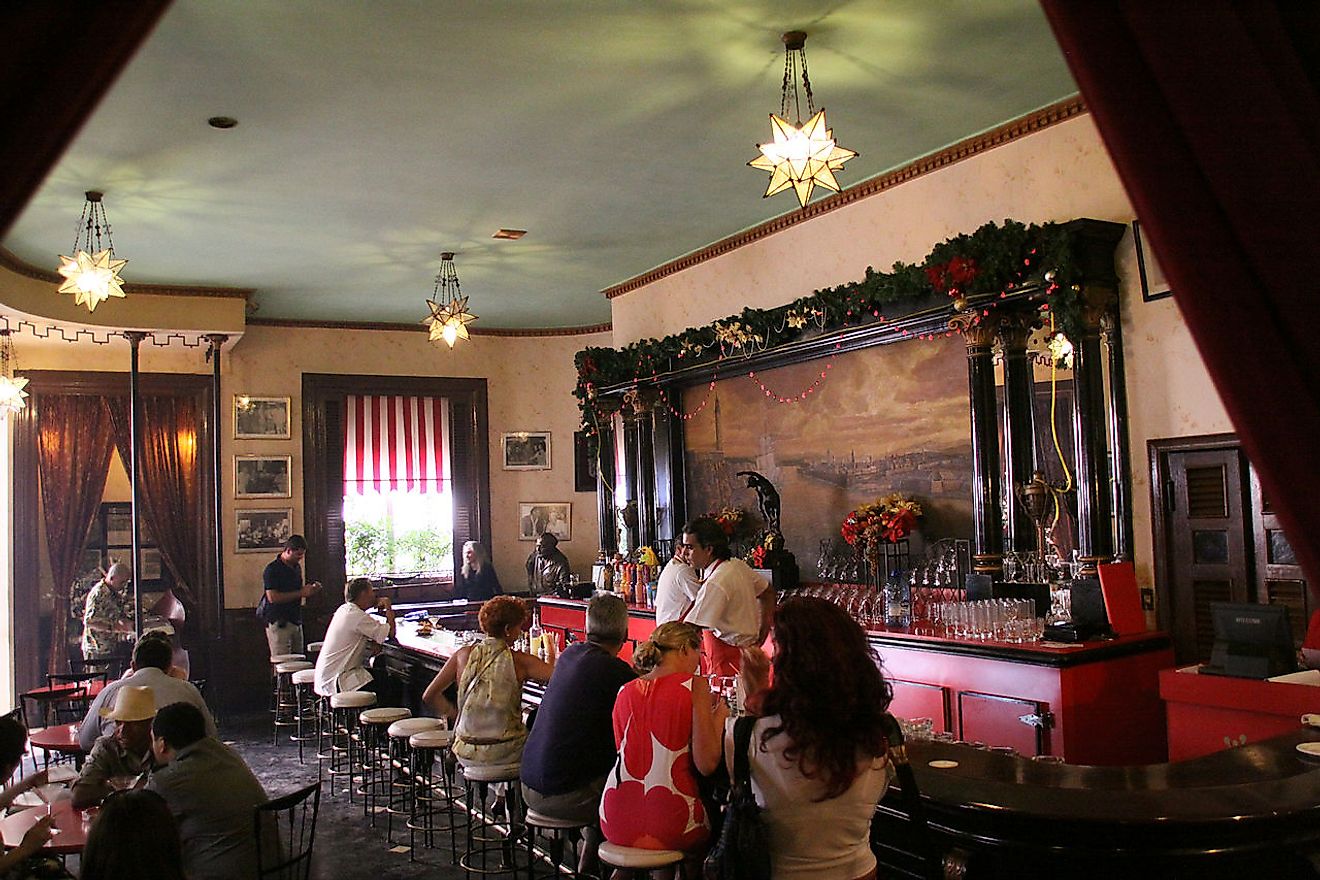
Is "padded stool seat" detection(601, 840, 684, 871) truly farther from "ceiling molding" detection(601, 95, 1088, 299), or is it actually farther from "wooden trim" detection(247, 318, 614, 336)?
"wooden trim" detection(247, 318, 614, 336)

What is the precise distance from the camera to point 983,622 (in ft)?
19.9

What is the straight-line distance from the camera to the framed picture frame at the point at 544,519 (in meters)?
13.5

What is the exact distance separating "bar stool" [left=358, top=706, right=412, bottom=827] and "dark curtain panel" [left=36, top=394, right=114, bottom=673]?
15.0 feet

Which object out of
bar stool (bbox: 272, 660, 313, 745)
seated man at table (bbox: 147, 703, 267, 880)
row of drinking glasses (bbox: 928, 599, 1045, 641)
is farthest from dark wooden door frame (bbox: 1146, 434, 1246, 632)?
bar stool (bbox: 272, 660, 313, 745)

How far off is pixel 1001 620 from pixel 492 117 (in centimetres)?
414

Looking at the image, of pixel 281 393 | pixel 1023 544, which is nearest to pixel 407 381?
pixel 281 393

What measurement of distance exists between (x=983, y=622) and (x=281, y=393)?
8888mm

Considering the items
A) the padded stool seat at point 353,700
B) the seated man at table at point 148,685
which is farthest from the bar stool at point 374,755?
the seated man at table at point 148,685

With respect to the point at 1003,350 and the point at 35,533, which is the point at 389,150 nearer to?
the point at 1003,350

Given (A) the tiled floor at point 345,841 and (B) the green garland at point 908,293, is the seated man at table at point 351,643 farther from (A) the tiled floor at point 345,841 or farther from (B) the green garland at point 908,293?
(B) the green garland at point 908,293

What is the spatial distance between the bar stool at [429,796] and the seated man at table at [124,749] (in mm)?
1448

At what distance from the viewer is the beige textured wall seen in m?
5.88

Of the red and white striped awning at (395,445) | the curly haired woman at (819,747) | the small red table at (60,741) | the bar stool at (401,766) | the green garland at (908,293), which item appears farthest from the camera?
the red and white striped awning at (395,445)

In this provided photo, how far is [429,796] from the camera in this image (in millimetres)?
6730
